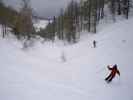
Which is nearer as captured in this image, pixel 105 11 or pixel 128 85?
pixel 128 85

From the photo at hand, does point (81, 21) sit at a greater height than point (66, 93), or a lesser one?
greater

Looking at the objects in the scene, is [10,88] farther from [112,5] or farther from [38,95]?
[112,5]

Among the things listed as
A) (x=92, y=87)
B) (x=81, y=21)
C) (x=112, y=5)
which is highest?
(x=112, y=5)

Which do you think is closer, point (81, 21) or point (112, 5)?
point (112, 5)

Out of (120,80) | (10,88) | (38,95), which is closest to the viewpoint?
(38,95)

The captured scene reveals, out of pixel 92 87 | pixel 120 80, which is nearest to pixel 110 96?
pixel 92 87

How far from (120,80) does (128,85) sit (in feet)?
4.51

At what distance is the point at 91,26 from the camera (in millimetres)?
58094

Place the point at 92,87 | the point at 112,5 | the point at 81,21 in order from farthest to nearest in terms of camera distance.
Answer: the point at 81,21 < the point at 112,5 < the point at 92,87

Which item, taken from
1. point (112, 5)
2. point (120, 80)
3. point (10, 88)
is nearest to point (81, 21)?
point (112, 5)

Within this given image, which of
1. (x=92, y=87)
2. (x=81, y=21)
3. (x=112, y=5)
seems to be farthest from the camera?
(x=81, y=21)

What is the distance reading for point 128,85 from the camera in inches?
512

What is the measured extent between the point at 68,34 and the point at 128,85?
1824 inches

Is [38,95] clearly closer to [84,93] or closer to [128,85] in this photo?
[84,93]
